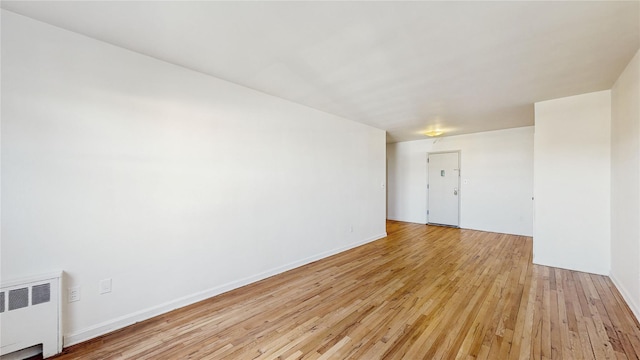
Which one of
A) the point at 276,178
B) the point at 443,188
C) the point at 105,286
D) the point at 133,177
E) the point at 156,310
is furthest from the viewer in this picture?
the point at 443,188

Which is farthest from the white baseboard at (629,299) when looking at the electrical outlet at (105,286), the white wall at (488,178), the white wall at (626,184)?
the electrical outlet at (105,286)

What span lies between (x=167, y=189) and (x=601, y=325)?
421cm

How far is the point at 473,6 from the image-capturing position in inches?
66.2

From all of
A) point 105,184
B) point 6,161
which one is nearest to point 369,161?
point 105,184

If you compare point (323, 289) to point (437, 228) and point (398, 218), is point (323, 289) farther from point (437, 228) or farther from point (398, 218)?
point (398, 218)

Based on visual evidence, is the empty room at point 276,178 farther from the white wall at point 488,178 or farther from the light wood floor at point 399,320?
the white wall at point 488,178

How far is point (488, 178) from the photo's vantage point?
19.9ft

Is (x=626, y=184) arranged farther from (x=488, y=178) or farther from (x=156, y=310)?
(x=156, y=310)


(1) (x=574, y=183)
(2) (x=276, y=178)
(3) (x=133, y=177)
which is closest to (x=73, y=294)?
(3) (x=133, y=177)

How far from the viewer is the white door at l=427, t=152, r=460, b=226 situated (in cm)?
657

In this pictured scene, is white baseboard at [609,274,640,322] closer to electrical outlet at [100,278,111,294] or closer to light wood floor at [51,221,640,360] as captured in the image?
light wood floor at [51,221,640,360]

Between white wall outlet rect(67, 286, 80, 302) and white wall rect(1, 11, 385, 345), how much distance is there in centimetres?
3

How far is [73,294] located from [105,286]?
7.7 inches

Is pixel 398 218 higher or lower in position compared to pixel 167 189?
lower
